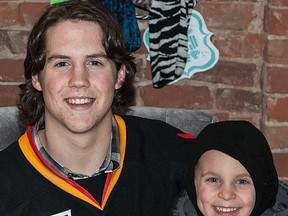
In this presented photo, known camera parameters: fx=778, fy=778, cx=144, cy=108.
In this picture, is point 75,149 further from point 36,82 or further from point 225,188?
point 225,188

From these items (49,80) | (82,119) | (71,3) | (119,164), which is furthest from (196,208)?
(71,3)

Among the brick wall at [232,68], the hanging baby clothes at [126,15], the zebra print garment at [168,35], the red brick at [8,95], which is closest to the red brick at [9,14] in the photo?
the brick wall at [232,68]

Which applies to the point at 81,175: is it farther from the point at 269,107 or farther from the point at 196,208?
the point at 269,107

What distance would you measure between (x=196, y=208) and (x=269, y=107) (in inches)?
→ 28.0

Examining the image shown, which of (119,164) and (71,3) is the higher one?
(71,3)

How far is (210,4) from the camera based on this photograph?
287cm

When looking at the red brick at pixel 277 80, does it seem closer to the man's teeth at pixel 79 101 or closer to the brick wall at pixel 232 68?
the brick wall at pixel 232 68

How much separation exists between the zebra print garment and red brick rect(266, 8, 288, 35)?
0.28 metres

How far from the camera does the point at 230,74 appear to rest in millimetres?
2941

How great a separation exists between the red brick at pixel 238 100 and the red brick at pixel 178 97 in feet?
0.15

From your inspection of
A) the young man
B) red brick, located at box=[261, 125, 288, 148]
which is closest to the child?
the young man

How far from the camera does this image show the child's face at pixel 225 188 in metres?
2.18

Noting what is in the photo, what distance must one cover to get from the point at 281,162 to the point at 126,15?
0.85m

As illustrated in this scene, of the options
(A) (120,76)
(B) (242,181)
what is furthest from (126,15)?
(B) (242,181)
